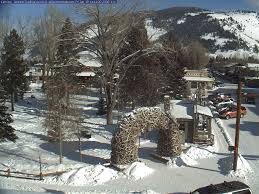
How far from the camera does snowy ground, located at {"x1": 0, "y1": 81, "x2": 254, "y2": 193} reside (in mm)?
25750

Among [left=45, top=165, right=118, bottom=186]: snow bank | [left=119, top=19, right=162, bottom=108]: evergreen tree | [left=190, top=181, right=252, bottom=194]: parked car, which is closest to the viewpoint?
[left=190, top=181, right=252, bottom=194]: parked car

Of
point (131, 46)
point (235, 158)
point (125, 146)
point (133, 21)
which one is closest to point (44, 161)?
A: point (125, 146)

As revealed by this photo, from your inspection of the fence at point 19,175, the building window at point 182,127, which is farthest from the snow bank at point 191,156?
the fence at point 19,175

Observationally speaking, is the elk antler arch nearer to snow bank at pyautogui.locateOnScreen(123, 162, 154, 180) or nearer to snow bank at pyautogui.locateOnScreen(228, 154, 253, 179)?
snow bank at pyautogui.locateOnScreen(123, 162, 154, 180)

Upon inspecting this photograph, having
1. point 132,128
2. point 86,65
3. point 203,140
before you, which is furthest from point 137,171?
point 86,65

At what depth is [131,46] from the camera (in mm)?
53344

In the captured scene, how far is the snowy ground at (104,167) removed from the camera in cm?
2575

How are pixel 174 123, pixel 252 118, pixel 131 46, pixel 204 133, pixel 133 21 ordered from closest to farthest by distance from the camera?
pixel 174 123 → pixel 204 133 → pixel 133 21 → pixel 252 118 → pixel 131 46

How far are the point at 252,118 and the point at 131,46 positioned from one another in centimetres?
1556

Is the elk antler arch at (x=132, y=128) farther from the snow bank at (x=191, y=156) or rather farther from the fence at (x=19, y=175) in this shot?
the fence at (x=19, y=175)

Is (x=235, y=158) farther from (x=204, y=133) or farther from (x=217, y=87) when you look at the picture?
(x=217, y=87)

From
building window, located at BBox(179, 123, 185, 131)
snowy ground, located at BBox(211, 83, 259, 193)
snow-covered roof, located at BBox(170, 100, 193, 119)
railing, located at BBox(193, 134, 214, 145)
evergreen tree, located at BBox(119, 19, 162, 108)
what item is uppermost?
evergreen tree, located at BBox(119, 19, 162, 108)

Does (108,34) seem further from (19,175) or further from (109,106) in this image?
(19,175)

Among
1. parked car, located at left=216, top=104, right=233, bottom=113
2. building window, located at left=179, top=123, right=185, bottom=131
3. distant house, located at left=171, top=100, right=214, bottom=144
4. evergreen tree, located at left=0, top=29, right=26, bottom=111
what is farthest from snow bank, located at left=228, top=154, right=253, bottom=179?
evergreen tree, located at left=0, top=29, right=26, bottom=111
